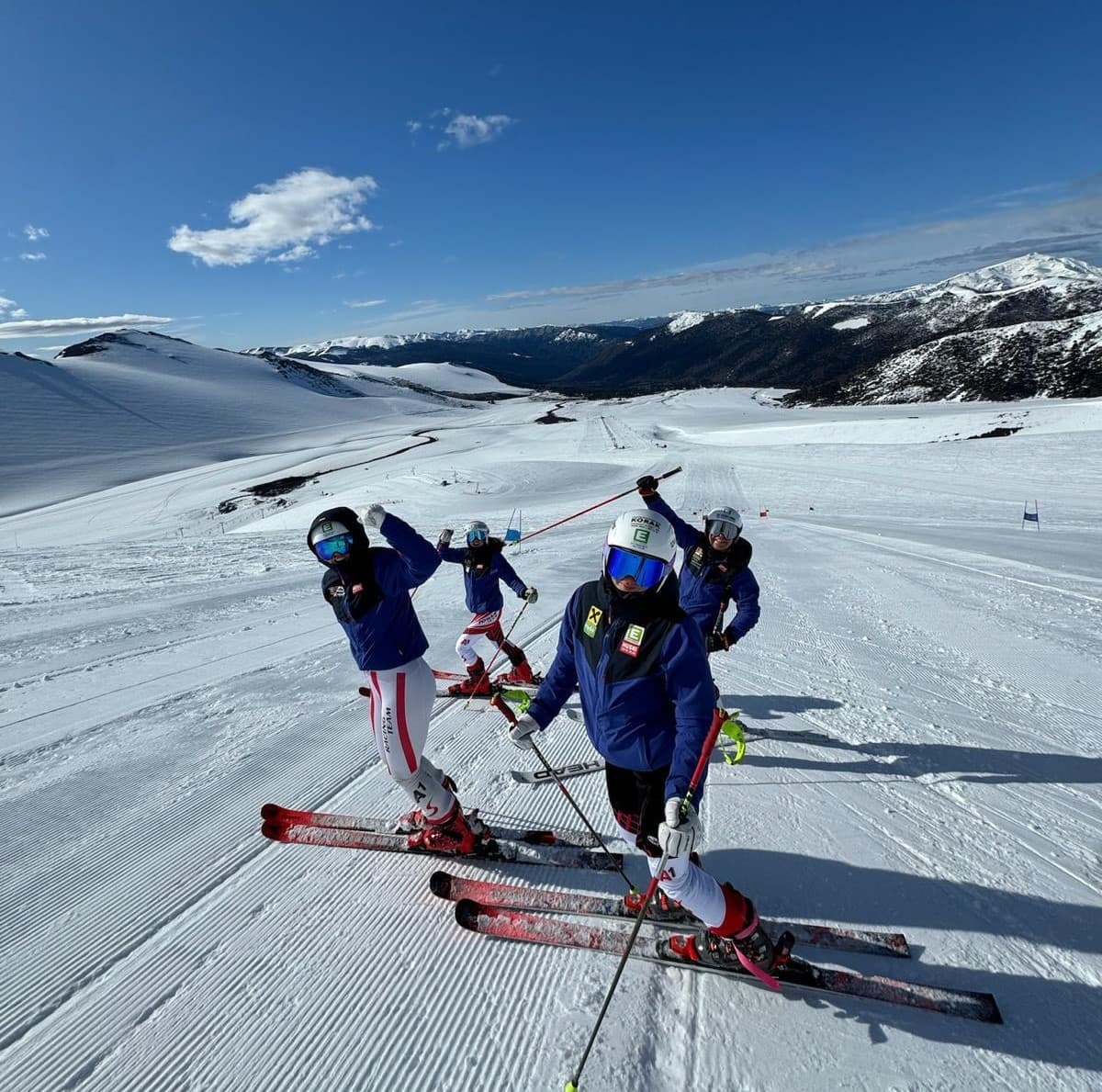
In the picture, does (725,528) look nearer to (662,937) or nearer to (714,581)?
(714,581)

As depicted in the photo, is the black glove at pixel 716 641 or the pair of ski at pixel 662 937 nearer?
the pair of ski at pixel 662 937

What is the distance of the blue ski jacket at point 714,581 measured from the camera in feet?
17.9

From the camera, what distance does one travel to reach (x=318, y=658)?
7.79 meters

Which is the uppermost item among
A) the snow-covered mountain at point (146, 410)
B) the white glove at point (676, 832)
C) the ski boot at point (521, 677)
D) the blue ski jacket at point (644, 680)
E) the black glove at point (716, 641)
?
the snow-covered mountain at point (146, 410)

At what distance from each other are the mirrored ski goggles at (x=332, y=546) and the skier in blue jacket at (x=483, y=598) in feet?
9.48

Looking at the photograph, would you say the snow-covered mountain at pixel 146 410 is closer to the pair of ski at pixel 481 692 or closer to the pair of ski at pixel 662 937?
the pair of ski at pixel 481 692

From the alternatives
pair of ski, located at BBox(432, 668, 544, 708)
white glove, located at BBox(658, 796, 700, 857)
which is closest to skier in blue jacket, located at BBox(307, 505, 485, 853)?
white glove, located at BBox(658, 796, 700, 857)

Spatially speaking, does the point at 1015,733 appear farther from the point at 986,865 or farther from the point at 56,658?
the point at 56,658

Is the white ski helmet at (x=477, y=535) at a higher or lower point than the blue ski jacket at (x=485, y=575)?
higher

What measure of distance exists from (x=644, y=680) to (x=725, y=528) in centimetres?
284

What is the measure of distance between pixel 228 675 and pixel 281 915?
431 centimetres

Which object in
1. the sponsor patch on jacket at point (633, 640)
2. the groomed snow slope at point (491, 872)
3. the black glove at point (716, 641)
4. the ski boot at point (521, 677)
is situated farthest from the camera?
the ski boot at point (521, 677)

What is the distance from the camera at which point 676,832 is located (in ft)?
8.63

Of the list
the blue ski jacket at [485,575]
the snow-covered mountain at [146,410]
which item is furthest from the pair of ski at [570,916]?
the snow-covered mountain at [146,410]
